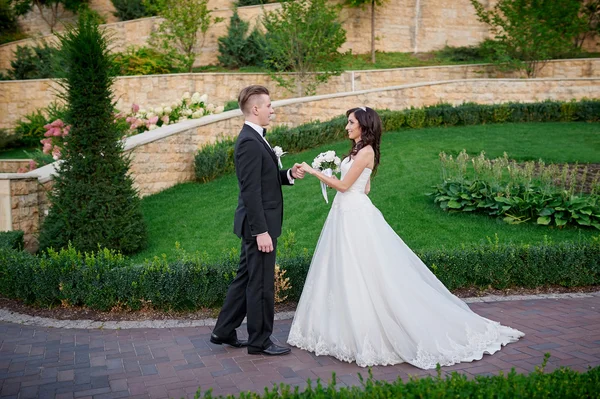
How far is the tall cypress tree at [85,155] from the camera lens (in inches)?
291

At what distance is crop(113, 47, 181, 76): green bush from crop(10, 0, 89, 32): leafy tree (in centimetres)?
714

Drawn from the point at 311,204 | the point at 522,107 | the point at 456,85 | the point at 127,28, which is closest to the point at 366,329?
the point at 311,204

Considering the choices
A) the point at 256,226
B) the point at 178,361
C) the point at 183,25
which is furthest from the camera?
the point at 183,25

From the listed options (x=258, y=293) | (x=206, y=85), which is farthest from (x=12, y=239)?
(x=206, y=85)

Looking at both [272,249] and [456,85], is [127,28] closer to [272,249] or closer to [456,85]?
[456,85]

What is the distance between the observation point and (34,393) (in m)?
4.28

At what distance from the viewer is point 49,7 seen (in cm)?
3033

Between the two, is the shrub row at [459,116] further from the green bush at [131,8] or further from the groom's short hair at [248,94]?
the green bush at [131,8]

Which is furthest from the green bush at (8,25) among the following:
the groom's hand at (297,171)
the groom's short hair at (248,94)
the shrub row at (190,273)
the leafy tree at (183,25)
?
the groom's hand at (297,171)

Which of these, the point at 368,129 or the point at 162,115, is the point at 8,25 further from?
the point at 368,129

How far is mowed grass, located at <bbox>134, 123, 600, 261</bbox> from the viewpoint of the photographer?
322 inches

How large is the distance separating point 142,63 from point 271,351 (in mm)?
19786

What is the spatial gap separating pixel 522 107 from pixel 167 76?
11973mm

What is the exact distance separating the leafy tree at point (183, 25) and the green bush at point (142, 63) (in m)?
0.41
